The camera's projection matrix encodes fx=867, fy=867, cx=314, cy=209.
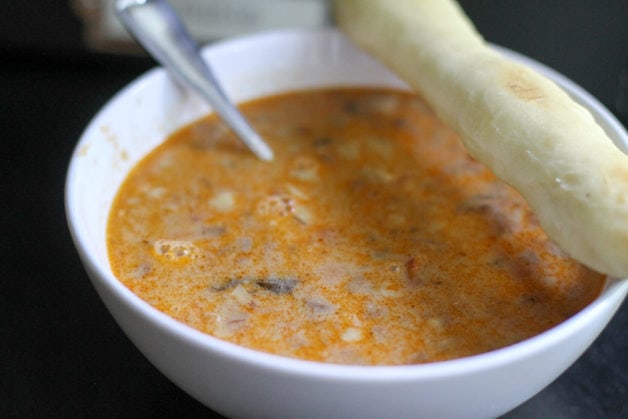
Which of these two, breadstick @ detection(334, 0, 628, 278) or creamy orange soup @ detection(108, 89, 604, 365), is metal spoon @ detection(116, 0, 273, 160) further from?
breadstick @ detection(334, 0, 628, 278)

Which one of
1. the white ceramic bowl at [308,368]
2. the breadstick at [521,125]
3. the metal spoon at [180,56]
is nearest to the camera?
the white ceramic bowl at [308,368]

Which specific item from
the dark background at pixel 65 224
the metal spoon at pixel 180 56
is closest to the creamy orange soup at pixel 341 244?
the metal spoon at pixel 180 56

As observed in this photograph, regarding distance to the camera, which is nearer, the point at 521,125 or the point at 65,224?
the point at 521,125

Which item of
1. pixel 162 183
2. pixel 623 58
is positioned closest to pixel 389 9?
pixel 162 183

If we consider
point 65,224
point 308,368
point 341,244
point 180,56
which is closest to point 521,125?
point 341,244

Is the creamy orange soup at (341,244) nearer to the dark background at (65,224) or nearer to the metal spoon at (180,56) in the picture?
the metal spoon at (180,56)

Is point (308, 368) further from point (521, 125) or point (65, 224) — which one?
point (65, 224)

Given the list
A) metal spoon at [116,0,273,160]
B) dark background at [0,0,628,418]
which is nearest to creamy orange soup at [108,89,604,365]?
metal spoon at [116,0,273,160]
